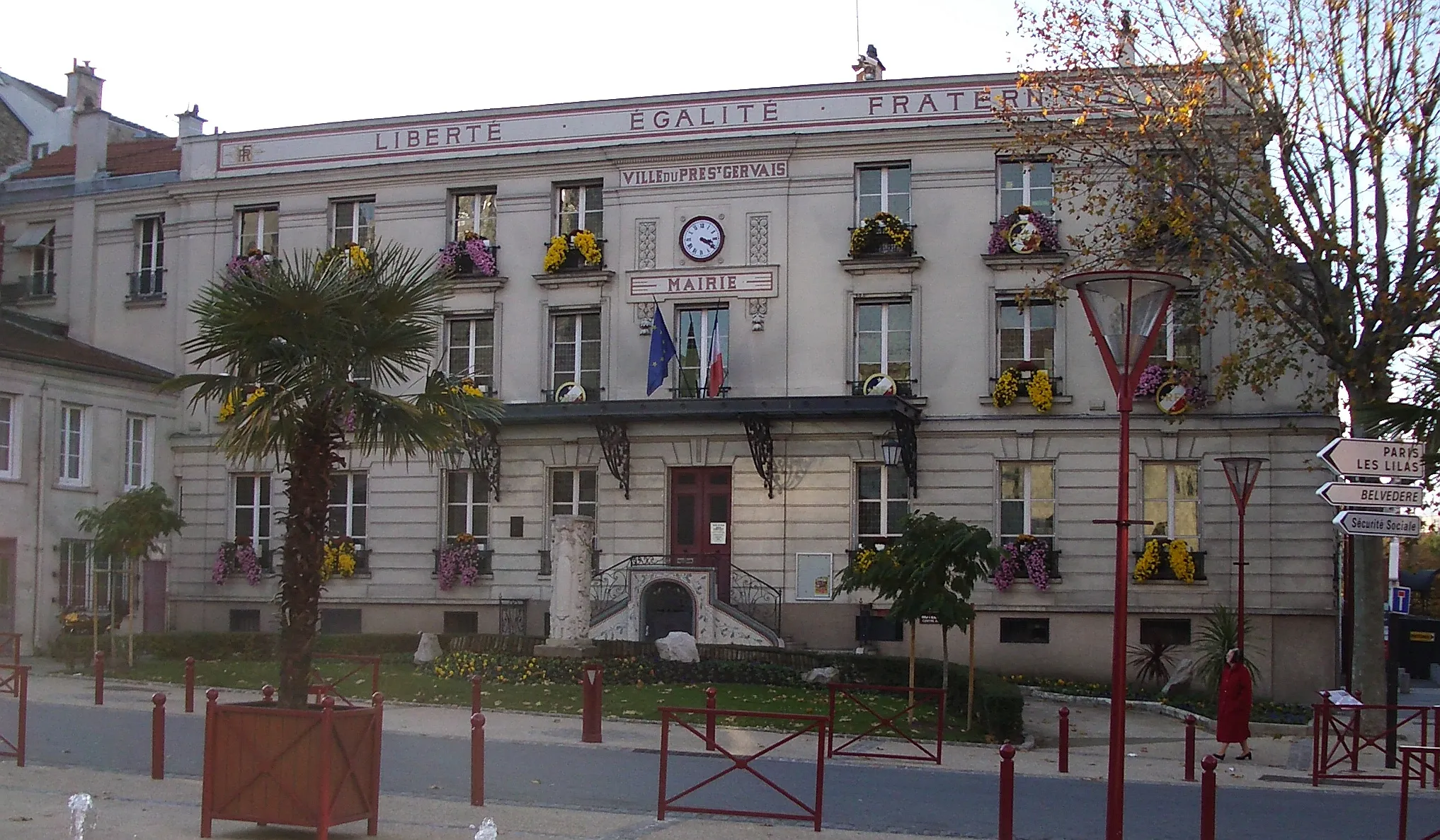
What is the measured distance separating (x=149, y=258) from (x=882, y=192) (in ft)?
58.2

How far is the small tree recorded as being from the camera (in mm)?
28438

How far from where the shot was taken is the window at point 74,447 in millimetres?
32844

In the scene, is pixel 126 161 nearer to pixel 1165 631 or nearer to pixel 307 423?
pixel 1165 631

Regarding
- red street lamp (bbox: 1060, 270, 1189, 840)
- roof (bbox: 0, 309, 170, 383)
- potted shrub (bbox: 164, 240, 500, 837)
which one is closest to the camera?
red street lamp (bbox: 1060, 270, 1189, 840)

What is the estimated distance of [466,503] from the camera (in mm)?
33875

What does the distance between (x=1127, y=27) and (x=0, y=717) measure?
1869 cm

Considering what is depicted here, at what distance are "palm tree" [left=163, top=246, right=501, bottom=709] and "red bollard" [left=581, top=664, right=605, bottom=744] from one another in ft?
19.7

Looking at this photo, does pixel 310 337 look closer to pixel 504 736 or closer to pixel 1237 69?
pixel 504 736

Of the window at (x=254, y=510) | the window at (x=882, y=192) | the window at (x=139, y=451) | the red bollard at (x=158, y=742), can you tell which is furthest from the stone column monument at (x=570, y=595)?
the window at (x=139, y=451)

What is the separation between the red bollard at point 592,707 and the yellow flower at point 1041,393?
44.0 ft

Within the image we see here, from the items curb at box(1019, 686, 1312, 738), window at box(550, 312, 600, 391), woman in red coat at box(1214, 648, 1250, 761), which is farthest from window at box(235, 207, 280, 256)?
woman in red coat at box(1214, 648, 1250, 761)

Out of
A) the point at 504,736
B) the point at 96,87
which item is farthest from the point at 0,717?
the point at 96,87

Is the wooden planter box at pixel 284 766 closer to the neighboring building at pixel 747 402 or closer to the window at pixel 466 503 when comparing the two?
the neighboring building at pixel 747 402

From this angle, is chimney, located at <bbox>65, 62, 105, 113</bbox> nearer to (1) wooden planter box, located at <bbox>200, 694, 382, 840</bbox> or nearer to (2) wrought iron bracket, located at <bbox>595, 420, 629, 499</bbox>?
(2) wrought iron bracket, located at <bbox>595, 420, 629, 499</bbox>
